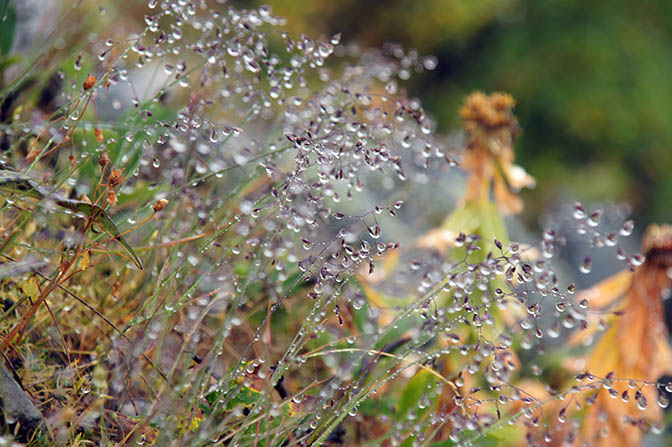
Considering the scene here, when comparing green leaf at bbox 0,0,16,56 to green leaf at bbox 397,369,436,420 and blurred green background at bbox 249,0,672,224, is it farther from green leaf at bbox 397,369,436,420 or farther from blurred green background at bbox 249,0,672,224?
blurred green background at bbox 249,0,672,224

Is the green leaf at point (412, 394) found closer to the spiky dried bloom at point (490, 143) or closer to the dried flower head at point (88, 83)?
the spiky dried bloom at point (490, 143)

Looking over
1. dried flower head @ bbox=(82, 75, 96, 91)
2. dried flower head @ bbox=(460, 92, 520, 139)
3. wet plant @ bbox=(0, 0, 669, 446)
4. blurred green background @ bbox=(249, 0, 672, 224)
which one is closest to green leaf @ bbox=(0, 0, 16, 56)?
wet plant @ bbox=(0, 0, 669, 446)

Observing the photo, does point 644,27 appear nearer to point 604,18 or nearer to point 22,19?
point 604,18

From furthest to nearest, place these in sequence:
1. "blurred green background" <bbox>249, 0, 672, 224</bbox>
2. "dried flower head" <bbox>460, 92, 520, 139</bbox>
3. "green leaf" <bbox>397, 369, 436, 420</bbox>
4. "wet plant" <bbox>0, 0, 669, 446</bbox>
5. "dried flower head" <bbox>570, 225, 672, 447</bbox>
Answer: "blurred green background" <bbox>249, 0, 672, 224</bbox> → "dried flower head" <bbox>460, 92, 520, 139</bbox> → "dried flower head" <bbox>570, 225, 672, 447</bbox> → "green leaf" <bbox>397, 369, 436, 420</bbox> → "wet plant" <bbox>0, 0, 669, 446</bbox>

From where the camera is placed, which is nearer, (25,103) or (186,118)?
(186,118)

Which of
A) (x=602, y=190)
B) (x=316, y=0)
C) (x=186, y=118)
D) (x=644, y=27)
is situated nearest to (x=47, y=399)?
(x=186, y=118)

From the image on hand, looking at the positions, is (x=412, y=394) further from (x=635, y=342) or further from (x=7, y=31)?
(x=7, y=31)

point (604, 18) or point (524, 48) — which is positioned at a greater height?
point (604, 18)
